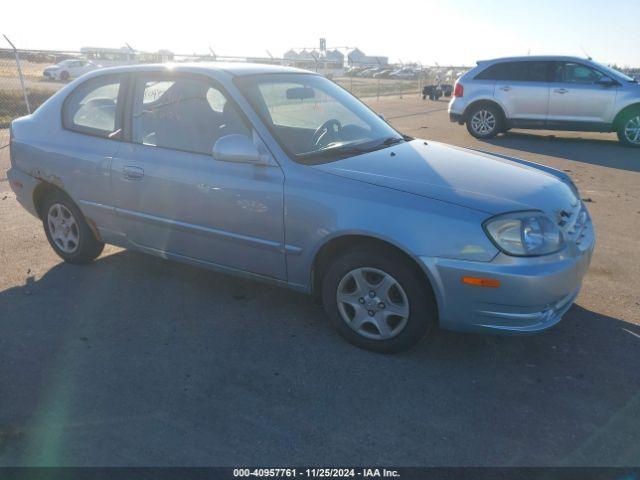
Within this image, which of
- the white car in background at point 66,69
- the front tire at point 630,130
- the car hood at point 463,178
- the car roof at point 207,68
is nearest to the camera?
the car hood at point 463,178

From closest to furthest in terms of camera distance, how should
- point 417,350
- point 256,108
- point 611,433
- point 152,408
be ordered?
point 611,433 < point 152,408 < point 417,350 < point 256,108

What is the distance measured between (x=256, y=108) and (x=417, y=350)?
1.88m

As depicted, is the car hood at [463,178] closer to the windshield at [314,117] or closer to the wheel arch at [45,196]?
the windshield at [314,117]

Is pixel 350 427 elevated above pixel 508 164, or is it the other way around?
pixel 508 164

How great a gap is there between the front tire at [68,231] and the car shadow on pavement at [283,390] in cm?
63

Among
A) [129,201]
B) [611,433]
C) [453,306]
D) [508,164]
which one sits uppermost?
[508,164]

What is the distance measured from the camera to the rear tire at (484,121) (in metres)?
12.2

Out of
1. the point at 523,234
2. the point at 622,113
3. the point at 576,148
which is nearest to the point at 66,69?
the point at 576,148

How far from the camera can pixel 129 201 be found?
161 inches

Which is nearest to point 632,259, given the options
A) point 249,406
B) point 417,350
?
point 417,350

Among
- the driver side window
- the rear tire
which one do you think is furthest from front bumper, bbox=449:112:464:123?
the driver side window

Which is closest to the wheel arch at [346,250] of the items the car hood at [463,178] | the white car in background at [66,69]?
the car hood at [463,178]

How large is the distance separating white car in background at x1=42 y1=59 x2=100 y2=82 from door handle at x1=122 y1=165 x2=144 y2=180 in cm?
3162

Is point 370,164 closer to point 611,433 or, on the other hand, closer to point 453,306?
point 453,306
